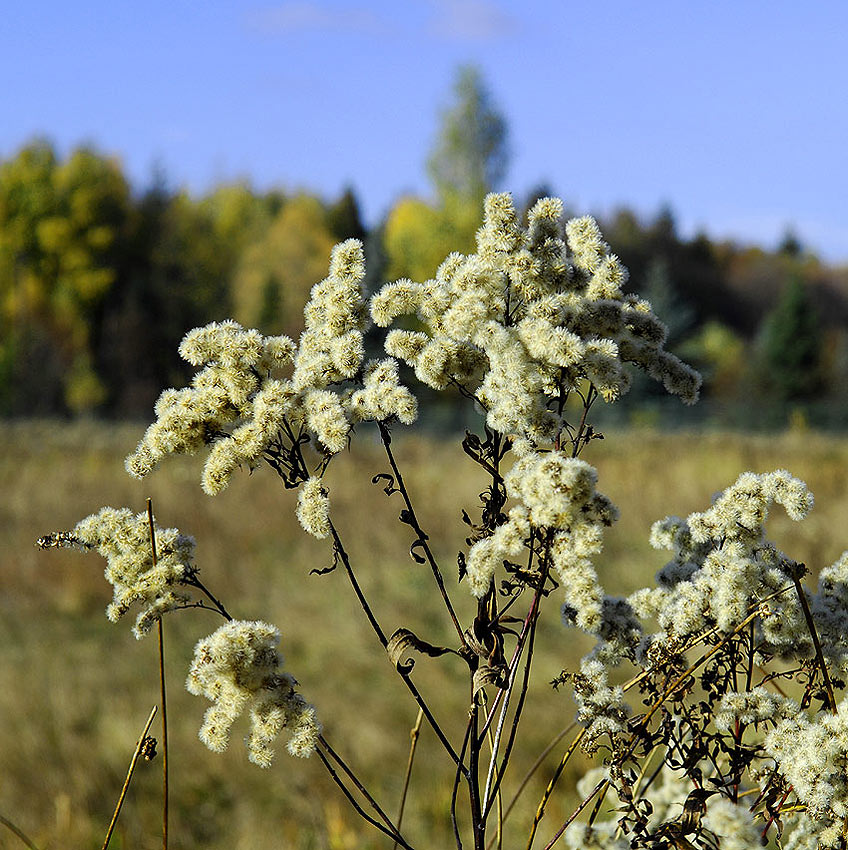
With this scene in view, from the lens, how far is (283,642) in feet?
29.4

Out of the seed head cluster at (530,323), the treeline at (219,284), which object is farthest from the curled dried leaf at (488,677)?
the treeline at (219,284)

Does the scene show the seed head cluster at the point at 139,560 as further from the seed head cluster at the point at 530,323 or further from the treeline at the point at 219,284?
the treeline at the point at 219,284

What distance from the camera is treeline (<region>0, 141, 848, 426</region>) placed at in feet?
128

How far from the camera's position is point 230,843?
5.24 metres

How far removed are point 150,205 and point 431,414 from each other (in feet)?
93.2

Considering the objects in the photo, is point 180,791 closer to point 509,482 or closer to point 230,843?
point 230,843

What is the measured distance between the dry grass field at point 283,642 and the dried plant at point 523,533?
123cm

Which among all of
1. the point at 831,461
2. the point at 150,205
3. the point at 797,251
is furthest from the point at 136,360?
the point at 797,251

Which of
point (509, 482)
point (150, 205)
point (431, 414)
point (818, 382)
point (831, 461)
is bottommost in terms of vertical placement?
point (509, 482)

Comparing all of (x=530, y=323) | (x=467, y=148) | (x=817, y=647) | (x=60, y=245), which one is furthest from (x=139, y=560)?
(x=60, y=245)

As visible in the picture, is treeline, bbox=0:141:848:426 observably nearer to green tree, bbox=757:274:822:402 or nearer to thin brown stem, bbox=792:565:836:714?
green tree, bbox=757:274:822:402

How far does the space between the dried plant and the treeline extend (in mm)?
30560

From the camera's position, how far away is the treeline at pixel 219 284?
128 ft

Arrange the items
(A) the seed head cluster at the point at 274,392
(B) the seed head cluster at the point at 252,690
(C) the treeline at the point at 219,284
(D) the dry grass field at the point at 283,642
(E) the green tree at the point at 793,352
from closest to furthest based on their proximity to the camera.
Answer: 1. (B) the seed head cluster at the point at 252,690
2. (A) the seed head cluster at the point at 274,392
3. (D) the dry grass field at the point at 283,642
4. (C) the treeline at the point at 219,284
5. (E) the green tree at the point at 793,352
